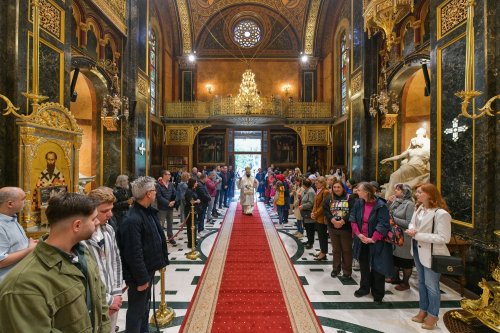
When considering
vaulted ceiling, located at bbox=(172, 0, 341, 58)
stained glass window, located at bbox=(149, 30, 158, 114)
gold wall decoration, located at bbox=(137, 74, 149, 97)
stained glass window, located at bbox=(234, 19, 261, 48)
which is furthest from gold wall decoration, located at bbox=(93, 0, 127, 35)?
stained glass window, located at bbox=(234, 19, 261, 48)

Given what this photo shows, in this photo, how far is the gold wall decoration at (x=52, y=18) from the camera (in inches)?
224

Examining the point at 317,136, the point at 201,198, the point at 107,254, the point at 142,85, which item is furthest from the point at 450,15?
the point at 317,136

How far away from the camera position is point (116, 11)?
32.3ft

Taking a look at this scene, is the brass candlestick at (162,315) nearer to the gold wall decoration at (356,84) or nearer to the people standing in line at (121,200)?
the people standing in line at (121,200)

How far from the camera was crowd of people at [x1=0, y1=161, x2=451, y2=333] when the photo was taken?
4.54 feet

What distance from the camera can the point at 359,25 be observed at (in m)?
10.9

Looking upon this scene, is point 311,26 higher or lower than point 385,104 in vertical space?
higher

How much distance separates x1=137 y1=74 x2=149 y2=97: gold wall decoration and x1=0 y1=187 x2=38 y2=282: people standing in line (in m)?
9.11

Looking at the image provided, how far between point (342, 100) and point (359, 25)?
198 inches

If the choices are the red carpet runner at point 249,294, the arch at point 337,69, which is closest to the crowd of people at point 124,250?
the red carpet runner at point 249,294

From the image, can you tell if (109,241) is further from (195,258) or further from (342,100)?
(342,100)

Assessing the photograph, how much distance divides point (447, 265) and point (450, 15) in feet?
16.1

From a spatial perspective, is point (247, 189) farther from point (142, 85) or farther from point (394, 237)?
point (394, 237)

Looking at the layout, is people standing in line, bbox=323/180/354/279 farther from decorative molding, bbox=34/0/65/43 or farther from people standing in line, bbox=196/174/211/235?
decorative molding, bbox=34/0/65/43
